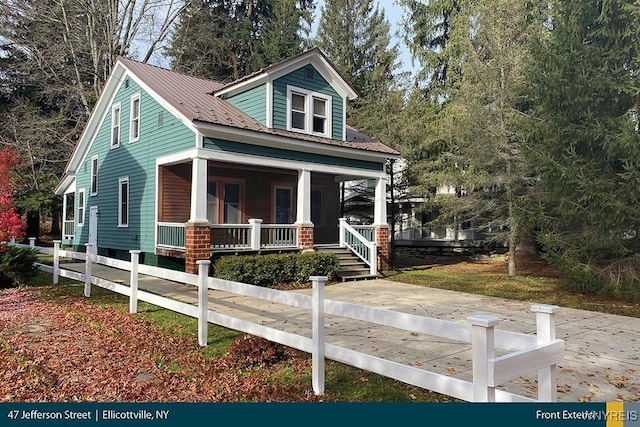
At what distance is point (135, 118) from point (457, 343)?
551 inches

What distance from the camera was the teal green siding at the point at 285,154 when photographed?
12.7 m

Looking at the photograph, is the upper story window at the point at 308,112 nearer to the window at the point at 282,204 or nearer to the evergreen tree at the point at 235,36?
the window at the point at 282,204

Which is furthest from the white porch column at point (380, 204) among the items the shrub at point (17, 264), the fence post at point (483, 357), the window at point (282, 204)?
the fence post at point (483, 357)

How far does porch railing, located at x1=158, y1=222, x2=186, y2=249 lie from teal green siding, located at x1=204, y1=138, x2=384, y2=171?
8.18 ft

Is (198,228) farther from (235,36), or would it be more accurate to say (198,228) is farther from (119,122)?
(235,36)

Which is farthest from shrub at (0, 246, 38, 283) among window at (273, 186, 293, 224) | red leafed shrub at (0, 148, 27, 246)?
window at (273, 186, 293, 224)

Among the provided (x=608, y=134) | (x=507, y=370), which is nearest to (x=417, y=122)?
(x=608, y=134)

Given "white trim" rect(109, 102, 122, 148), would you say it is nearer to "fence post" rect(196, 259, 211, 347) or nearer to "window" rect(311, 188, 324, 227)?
"window" rect(311, 188, 324, 227)

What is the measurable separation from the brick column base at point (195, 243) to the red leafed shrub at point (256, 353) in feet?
21.5

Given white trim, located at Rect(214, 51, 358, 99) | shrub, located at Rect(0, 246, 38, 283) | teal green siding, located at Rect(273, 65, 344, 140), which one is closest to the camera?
shrub, located at Rect(0, 246, 38, 283)

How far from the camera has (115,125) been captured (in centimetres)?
1777

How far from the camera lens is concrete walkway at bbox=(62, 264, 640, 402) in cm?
501

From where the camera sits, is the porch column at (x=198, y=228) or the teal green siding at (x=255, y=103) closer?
the porch column at (x=198, y=228)

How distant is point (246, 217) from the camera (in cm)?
1653
